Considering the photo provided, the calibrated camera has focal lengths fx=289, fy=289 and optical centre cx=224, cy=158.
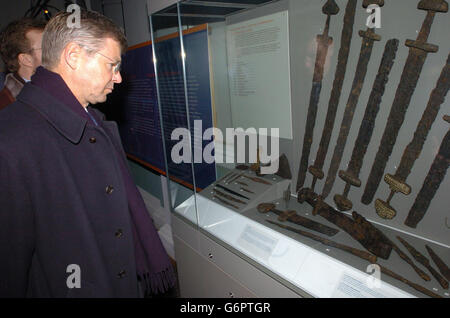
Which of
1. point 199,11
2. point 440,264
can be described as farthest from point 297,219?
point 199,11

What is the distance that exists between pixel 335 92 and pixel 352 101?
0.13 meters

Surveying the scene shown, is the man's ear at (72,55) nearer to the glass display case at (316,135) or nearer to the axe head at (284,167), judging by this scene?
the glass display case at (316,135)

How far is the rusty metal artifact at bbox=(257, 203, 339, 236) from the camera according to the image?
1.63m

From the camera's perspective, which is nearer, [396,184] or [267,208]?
[396,184]

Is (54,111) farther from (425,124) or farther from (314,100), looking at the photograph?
(425,124)

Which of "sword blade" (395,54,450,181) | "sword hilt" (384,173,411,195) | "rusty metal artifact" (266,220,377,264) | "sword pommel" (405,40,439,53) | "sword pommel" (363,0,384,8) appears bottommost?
"rusty metal artifact" (266,220,377,264)

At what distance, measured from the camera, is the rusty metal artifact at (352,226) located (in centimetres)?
140

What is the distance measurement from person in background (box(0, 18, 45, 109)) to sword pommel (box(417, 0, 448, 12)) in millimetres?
2462

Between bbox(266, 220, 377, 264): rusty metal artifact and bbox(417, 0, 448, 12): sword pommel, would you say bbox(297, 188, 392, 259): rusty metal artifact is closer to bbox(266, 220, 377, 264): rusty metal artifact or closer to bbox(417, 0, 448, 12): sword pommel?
bbox(266, 220, 377, 264): rusty metal artifact

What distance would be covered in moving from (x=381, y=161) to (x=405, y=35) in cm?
66

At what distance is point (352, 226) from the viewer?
1617mm

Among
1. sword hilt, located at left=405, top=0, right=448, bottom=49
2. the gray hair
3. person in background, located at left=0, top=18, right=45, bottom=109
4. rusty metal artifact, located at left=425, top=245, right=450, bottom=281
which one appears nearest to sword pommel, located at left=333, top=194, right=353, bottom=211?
rusty metal artifact, located at left=425, top=245, right=450, bottom=281
